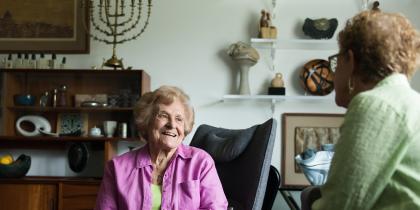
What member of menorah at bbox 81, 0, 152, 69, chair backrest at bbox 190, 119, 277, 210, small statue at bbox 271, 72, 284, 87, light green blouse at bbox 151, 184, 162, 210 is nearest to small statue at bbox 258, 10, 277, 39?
small statue at bbox 271, 72, 284, 87

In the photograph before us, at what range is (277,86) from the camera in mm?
3258

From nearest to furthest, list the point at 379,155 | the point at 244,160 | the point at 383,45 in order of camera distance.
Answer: the point at 379,155 → the point at 383,45 → the point at 244,160

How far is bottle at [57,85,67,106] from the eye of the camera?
334 cm

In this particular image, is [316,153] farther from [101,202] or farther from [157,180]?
[101,202]

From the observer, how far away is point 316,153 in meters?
2.73

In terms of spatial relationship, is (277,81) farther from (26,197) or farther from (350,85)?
(350,85)

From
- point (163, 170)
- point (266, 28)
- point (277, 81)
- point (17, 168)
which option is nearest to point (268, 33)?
point (266, 28)

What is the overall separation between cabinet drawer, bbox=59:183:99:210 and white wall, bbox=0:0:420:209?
377mm

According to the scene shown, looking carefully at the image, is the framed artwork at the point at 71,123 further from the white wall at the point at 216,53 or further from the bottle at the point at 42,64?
the bottle at the point at 42,64

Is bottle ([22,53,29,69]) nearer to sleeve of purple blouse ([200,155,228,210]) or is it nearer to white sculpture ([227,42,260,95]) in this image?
white sculpture ([227,42,260,95])

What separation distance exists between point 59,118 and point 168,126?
5.56 feet

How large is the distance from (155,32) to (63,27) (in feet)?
2.28

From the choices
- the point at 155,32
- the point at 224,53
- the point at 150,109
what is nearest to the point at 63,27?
the point at 155,32

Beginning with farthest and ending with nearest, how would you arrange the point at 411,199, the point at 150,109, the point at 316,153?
the point at 316,153, the point at 150,109, the point at 411,199
